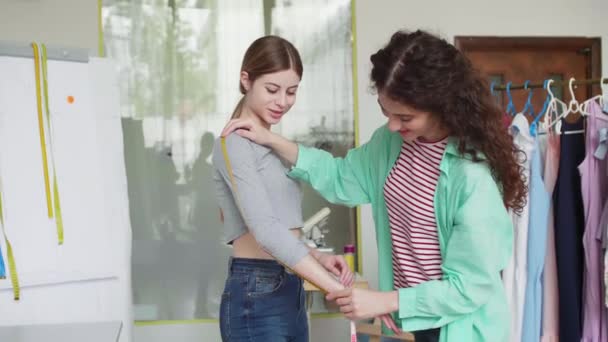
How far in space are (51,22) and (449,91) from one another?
94.6 inches

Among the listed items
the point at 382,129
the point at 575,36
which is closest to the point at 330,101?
the point at 575,36

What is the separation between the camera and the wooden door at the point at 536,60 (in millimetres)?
3449

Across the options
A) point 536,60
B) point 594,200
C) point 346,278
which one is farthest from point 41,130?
point 536,60

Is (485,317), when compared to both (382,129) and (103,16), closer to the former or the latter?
(382,129)

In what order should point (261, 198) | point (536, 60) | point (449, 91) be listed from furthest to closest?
point (536, 60) < point (261, 198) < point (449, 91)

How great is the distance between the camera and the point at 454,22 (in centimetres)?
335

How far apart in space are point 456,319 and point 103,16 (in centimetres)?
246

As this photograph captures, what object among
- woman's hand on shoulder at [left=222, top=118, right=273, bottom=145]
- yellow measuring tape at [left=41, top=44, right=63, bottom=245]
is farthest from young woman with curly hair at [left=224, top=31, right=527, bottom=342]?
yellow measuring tape at [left=41, top=44, right=63, bottom=245]

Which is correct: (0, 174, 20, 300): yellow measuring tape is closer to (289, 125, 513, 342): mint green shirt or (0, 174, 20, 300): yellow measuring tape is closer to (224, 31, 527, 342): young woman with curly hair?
(224, 31, 527, 342): young woman with curly hair

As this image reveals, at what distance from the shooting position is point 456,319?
1.27m

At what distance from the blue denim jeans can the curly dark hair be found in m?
0.52

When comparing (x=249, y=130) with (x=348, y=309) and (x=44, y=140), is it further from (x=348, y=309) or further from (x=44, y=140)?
(x=44, y=140)

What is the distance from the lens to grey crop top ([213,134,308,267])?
1.33m

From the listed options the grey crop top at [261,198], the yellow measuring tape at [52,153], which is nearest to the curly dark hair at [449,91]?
the grey crop top at [261,198]
